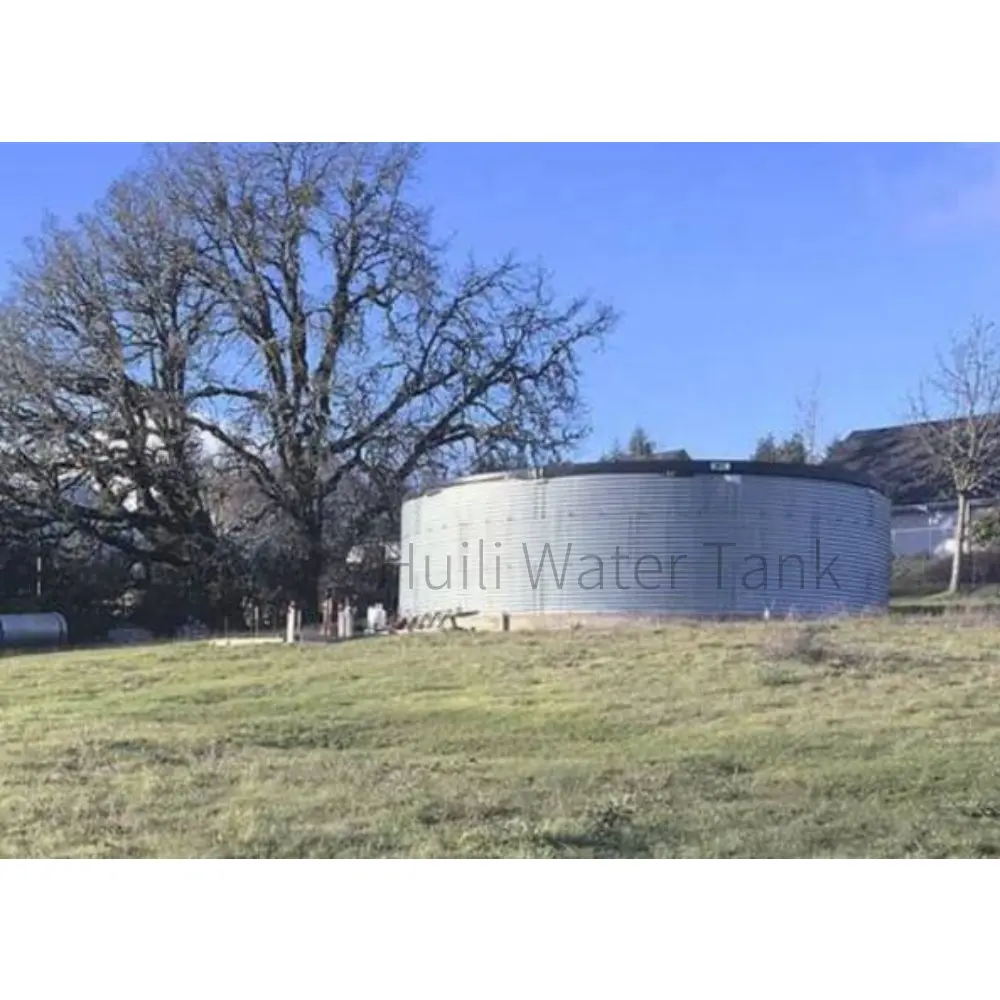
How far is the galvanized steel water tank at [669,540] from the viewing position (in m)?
17.7

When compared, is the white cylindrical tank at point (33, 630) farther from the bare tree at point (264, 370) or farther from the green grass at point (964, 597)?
the green grass at point (964, 597)

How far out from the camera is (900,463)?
3197 cm

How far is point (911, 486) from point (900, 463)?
0.94 meters

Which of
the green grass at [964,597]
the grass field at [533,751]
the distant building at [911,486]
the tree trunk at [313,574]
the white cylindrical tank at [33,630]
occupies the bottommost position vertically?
the grass field at [533,751]

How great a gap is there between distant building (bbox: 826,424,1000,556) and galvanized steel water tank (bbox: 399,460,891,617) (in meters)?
12.7

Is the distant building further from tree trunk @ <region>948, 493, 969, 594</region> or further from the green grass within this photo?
the green grass

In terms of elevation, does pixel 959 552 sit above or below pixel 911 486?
below

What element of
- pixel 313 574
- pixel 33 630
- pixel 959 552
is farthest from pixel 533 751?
pixel 959 552

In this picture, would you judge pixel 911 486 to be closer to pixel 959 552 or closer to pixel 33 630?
pixel 959 552

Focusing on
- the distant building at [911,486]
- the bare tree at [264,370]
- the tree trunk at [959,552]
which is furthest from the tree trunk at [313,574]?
the distant building at [911,486]

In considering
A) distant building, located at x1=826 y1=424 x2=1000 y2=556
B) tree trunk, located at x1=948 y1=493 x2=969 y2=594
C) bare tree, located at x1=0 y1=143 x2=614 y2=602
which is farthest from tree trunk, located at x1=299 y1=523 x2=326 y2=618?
distant building, located at x1=826 y1=424 x2=1000 y2=556
